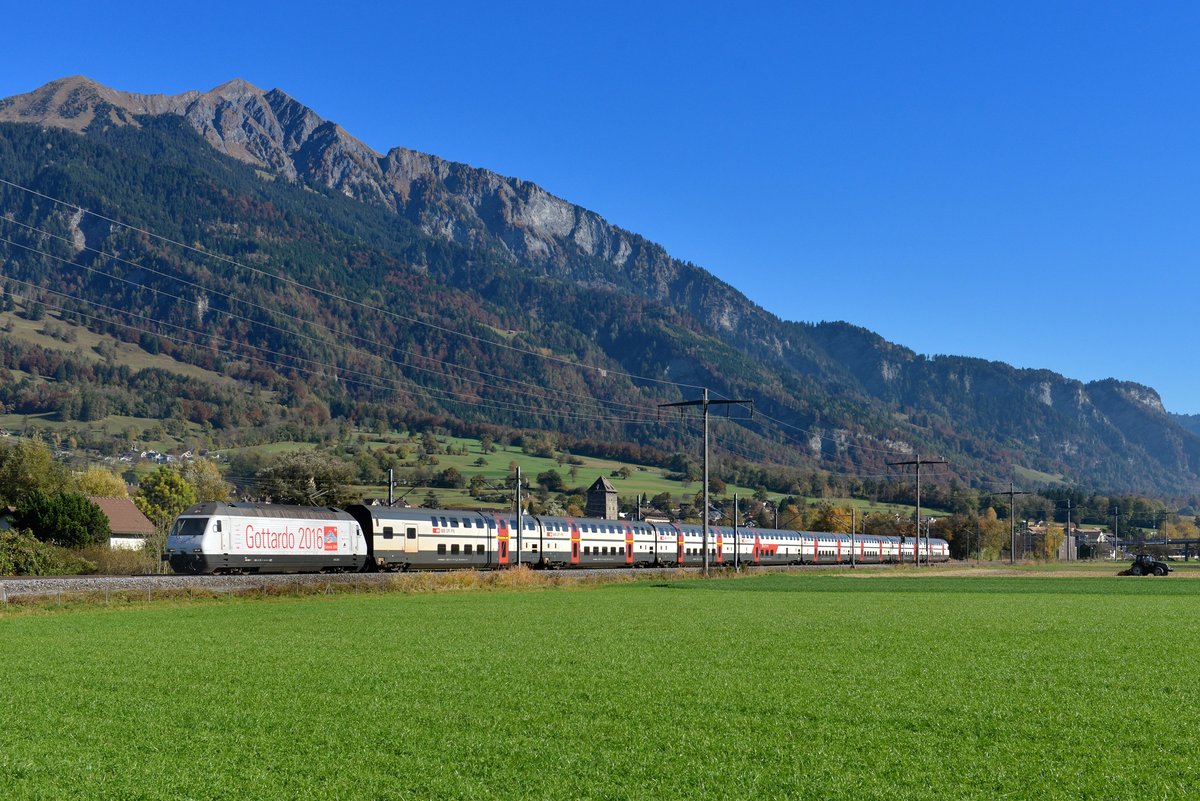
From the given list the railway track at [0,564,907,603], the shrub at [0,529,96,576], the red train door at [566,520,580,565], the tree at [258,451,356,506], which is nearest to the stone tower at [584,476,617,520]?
the tree at [258,451,356,506]

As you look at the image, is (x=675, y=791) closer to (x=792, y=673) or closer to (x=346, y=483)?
(x=792, y=673)

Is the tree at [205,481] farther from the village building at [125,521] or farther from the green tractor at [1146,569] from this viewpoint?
the green tractor at [1146,569]

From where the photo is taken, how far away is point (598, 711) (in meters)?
17.8

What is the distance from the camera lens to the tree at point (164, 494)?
125 meters

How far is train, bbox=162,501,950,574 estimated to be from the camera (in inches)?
2276

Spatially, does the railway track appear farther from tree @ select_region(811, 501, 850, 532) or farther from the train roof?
tree @ select_region(811, 501, 850, 532)

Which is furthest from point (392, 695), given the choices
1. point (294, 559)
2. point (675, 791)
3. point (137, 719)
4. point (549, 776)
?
point (294, 559)

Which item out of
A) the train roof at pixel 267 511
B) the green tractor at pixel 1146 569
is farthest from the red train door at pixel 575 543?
the green tractor at pixel 1146 569

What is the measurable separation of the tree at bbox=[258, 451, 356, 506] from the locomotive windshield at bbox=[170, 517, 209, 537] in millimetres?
48985

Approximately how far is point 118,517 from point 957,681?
109m

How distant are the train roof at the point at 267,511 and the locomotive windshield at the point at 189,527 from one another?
1.37ft

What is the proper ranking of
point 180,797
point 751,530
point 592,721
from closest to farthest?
point 180,797, point 592,721, point 751,530

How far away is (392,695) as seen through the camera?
1955 centimetres

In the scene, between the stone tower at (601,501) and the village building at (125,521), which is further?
the stone tower at (601,501)
